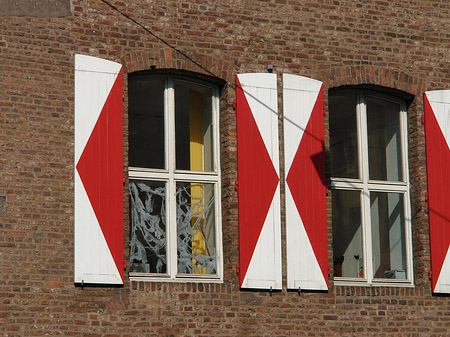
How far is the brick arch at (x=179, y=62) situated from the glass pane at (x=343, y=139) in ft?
4.85

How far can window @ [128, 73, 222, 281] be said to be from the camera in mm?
10719

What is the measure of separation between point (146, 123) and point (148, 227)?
3.70 feet

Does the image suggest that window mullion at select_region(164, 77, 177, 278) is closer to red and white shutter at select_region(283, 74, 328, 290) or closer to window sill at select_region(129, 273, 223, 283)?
window sill at select_region(129, 273, 223, 283)

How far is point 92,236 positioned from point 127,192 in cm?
63

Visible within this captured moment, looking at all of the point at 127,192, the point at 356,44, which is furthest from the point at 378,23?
the point at 127,192

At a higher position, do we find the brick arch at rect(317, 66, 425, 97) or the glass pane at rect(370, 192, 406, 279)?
the brick arch at rect(317, 66, 425, 97)

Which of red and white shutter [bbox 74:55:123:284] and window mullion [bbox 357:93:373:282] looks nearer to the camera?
red and white shutter [bbox 74:55:123:284]

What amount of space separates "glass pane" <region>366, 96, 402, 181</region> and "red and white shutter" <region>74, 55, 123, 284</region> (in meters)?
3.24

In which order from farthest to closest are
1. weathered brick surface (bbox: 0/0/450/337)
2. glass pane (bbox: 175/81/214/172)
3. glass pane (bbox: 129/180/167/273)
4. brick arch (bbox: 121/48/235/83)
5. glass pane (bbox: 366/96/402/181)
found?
glass pane (bbox: 366/96/402/181) < glass pane (bbox: 175/81/214/172) < brick arch (bbox: 121/48/235/83) < glass pane (bbox: 129/180/167/273) < weathered brick surface (bbox: 0/0/450/337)

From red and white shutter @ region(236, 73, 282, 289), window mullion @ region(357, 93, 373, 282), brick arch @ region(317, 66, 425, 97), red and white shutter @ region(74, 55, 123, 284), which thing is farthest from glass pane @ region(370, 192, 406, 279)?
red and white shutter @ region(74, 55, 123, 284)

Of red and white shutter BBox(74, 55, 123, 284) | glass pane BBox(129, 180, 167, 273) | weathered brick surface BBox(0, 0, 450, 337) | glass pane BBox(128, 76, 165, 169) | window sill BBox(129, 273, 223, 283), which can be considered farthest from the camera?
glass pane BBox(128, 76, 165, 169)

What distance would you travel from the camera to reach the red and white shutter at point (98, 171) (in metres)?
10.1

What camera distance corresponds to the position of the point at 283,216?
11.1 metres

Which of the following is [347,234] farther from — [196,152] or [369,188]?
[196,152]
